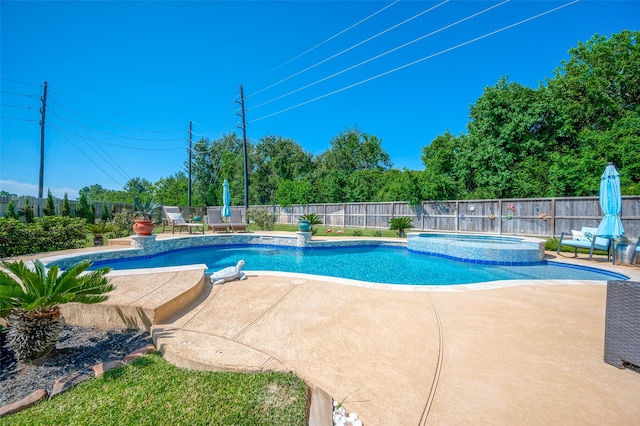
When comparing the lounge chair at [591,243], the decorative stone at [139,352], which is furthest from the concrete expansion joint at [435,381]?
the lounge chair at [591,243]

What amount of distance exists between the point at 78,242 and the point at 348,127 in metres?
28.4

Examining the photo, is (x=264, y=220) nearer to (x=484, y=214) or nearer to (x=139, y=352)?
(x=484, y=214)

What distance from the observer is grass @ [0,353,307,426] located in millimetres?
1789

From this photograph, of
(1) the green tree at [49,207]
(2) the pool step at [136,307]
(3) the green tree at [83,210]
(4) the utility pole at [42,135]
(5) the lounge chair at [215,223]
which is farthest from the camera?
(4) the utility pole at [42,135]

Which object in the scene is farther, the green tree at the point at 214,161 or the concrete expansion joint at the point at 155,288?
the green tree at the point at 214,161

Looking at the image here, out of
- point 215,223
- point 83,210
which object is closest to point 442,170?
point 215,223

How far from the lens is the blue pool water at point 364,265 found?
700cm

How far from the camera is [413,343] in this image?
281 cm

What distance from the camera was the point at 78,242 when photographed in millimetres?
9867

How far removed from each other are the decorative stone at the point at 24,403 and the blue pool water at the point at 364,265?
559 cm

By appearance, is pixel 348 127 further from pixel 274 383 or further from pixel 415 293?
pixel 274 383

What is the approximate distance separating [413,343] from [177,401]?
2065 mm

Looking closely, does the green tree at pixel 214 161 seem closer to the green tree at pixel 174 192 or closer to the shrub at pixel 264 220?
the green tree at pixel 174 192

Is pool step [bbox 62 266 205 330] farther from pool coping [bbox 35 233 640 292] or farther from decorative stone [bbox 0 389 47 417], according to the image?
decorative stone [bbox 0 389 47 417]
